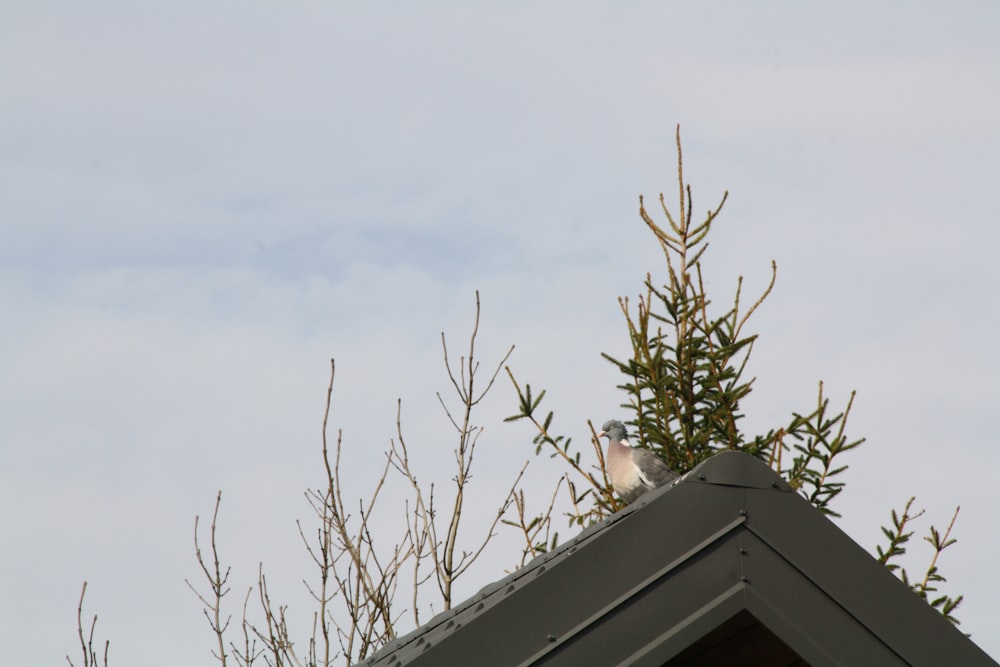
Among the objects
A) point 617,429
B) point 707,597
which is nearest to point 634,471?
point 617,429

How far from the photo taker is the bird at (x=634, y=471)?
6.31m

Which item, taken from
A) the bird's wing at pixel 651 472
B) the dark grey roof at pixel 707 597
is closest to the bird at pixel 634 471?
the bird's wing at pixel 651 472

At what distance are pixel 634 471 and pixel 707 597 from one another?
4.16m

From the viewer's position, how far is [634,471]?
6.36 meters

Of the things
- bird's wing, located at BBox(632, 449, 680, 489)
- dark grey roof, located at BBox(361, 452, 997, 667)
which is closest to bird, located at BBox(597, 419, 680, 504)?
bird's wing, located at BBox(632, 449, 680, 489)

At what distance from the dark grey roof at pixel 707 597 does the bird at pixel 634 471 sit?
156 inches

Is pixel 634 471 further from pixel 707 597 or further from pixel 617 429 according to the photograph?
pixel 707 597

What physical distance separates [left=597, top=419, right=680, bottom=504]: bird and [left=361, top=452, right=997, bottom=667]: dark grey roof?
3.97 m

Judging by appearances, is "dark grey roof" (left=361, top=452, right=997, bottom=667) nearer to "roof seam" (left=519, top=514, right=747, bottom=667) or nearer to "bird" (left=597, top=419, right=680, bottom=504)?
"roof seam" (left=519, top=514, right=747, bottom=667)

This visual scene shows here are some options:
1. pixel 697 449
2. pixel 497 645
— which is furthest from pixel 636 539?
pixel 697 449

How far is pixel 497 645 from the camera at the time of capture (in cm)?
217

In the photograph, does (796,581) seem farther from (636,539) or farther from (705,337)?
(705,337)

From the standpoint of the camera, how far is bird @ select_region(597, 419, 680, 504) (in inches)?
249

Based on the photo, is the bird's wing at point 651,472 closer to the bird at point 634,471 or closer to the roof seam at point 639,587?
the bird at point 634,471
